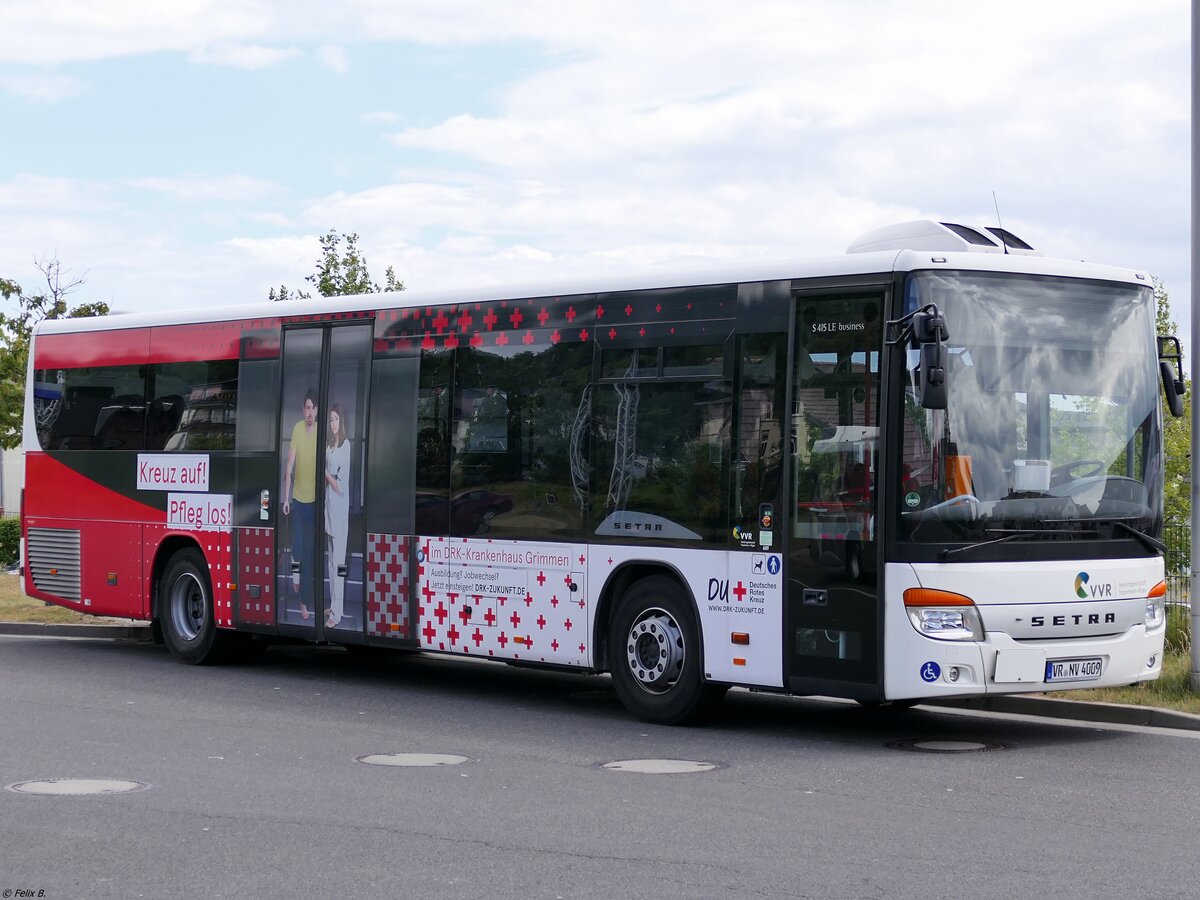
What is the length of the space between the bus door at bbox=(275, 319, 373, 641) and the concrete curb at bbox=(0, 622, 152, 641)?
4485 mm

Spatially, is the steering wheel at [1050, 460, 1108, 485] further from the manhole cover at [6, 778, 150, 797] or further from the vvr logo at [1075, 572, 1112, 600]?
the manhole cover at [6, 778, 150, 797]

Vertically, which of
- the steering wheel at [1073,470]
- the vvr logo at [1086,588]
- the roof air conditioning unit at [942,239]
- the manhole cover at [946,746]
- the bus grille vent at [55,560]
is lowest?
the manhole cover at [946,746]

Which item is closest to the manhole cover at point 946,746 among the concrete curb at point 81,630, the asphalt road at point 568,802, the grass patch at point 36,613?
the asphalt road at point 568,802

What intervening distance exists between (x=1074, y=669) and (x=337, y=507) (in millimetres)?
6615

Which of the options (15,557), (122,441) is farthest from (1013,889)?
(15,557)

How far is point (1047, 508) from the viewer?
10.7 m

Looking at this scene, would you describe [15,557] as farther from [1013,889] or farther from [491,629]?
[1013,889]

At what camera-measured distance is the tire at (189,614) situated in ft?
52.6

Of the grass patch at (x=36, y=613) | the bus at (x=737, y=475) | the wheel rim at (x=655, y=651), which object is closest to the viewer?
the bus at (x=737, y=475)

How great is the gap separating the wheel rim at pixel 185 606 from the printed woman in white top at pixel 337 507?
241cm

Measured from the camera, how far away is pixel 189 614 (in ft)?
53.7

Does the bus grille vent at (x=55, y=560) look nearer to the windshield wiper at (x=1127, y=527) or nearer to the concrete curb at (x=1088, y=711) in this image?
the concrete curb at (x=1088, y=711)

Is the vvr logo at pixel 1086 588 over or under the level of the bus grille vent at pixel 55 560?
over

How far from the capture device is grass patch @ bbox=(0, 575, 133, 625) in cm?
1956
